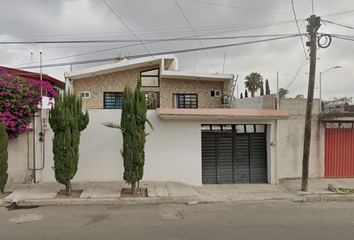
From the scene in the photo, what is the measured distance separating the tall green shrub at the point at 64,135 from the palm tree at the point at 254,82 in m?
32.4

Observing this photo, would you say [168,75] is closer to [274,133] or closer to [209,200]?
[274,133]

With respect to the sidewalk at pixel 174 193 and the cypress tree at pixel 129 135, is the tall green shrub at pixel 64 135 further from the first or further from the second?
the cypress tree at pixel 129 135

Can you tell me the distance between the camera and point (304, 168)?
305 inches

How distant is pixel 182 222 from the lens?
5242 mm

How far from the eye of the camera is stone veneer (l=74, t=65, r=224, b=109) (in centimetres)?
1272

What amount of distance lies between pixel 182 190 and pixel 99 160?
3.27 metres

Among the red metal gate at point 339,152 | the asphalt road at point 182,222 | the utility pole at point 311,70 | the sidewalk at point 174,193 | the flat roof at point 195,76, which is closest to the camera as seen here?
the asphalt road at point 182,222

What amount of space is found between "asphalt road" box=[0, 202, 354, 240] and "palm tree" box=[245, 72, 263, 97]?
30540mm

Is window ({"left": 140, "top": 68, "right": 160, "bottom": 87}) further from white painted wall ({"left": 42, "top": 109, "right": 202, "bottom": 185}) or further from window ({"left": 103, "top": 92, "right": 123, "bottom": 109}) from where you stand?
white painted wall ({"left": 42, "top": 109, "right": 202, "bottom": 185})

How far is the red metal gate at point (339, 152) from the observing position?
31.0 feet

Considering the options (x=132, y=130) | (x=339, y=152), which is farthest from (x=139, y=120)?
(x=339, y=152)

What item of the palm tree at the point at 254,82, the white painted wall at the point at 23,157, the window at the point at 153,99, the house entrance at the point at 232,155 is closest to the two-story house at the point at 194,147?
the house entrance at the point at 232,155

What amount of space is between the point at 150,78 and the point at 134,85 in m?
1.06

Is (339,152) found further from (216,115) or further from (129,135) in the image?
(129,135)
